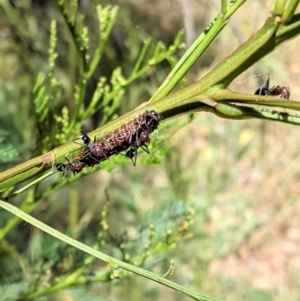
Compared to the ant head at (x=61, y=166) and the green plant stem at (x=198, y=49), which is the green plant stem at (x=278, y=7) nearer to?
the green plant stem at (x=198, y=49)

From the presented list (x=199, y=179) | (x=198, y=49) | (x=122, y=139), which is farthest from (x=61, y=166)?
(x=199, y=179)

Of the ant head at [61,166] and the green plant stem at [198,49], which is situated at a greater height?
the green plant stem at [198,49]

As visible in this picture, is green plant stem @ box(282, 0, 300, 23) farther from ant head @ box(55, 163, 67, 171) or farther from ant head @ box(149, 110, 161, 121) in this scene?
ant head @ box(55, 163, 67, 171)

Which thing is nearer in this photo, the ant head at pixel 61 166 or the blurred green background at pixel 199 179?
the ant head at pixel 61 166

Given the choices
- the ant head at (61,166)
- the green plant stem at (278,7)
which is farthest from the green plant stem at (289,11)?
the ant head at (61,166)

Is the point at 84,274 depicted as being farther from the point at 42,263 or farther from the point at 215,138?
the point at 215,138

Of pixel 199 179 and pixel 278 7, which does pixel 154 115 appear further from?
pixel 199 179
